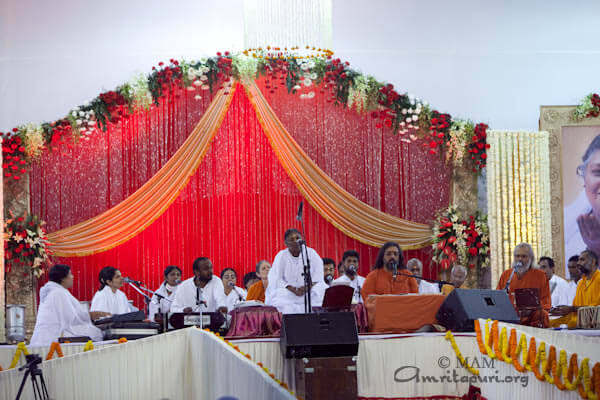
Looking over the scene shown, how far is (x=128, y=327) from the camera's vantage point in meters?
8.42

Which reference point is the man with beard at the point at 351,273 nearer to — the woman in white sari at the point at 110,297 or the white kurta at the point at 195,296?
the white kurta at the point at 195,296

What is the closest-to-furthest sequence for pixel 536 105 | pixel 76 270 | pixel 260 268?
1. pixel 260 268
2. pixel 76 270
3. pixel 536 105

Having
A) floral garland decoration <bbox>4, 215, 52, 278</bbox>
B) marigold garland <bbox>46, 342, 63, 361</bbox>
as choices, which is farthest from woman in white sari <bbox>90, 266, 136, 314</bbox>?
marigold garland <bbox>46, 342, 63, 361</bbox>

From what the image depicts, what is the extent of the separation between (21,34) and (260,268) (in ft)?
18.0

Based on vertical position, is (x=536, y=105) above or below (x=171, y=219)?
above

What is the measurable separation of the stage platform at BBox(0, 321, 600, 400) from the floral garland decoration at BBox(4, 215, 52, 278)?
178 inches

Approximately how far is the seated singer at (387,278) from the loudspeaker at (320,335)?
6.71 ft

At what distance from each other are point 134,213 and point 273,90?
269 cm

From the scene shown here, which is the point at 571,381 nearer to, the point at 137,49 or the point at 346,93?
the point at 346,93

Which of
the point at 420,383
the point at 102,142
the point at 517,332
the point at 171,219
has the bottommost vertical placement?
the point at 420,383

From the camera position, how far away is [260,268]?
1116cm

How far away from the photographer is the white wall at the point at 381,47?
43.4 ft

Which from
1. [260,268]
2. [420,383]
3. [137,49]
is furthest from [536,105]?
[420,383]

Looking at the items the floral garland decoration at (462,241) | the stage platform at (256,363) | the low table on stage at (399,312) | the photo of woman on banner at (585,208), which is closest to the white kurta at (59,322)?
the stage platform at (256,363)
